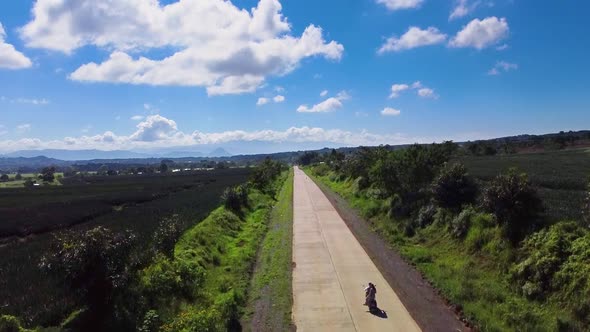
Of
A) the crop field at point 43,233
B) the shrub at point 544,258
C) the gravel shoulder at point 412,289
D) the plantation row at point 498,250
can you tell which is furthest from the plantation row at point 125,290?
the shrub at point 544,258

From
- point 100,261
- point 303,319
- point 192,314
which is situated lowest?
point 303,319

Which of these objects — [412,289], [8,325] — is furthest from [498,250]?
[8,325]

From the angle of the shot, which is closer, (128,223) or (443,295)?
(443,295)

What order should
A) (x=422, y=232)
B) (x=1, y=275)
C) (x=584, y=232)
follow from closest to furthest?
1. (x=584, y=232)
2. (x=1, y=275)
3. (x=422, y=232)

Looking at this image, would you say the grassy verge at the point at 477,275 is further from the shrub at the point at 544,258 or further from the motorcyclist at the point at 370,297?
the motorcyclist at the point at 370,297

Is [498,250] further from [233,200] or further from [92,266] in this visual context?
[233,200]

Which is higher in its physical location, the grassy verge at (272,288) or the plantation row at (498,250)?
the plantation row at (498,250)

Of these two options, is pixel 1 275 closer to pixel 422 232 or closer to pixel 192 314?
pixel 192 314

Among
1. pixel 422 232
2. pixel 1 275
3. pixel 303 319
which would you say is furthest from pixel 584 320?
pixel 1 275

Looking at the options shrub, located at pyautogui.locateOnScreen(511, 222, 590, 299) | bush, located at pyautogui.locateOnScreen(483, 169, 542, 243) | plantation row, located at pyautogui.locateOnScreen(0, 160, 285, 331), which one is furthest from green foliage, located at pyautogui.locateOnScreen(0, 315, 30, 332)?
bush, located at pyautogui.locateOnScreen(483, 169, 542, 243)
